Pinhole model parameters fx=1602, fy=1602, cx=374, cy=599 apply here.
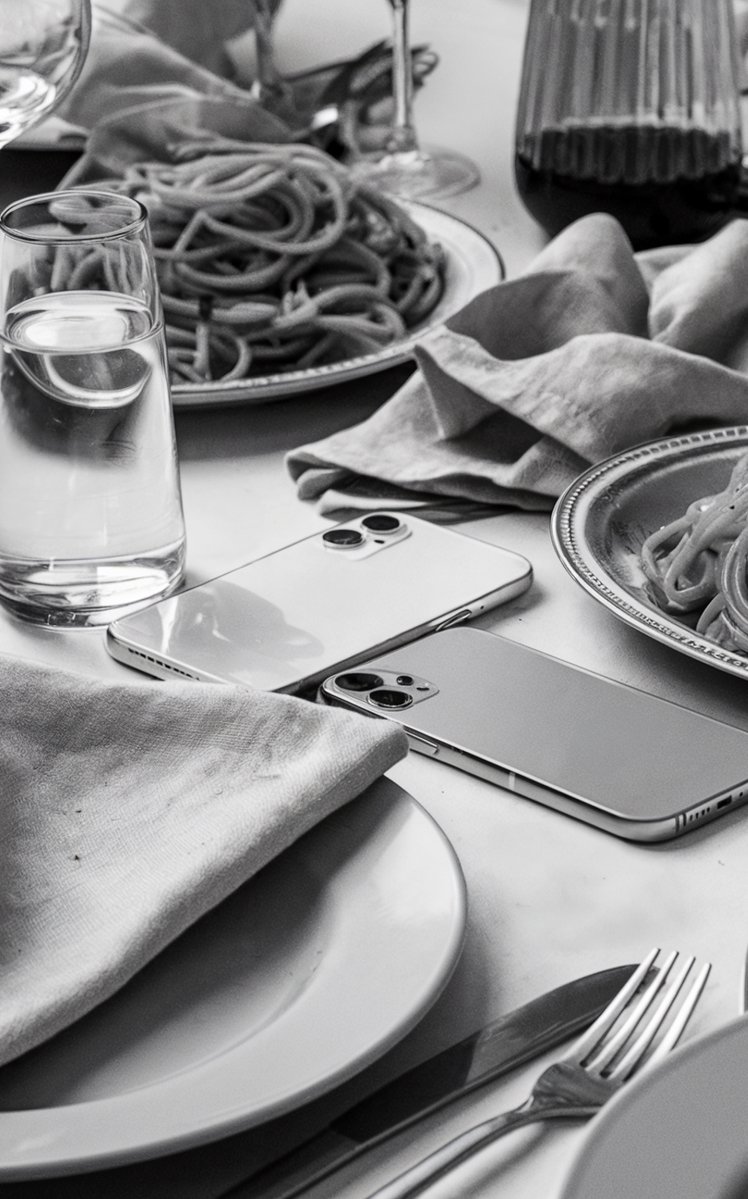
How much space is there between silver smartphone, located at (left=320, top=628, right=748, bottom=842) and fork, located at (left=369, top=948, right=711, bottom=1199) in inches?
4.1

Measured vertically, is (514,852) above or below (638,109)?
below

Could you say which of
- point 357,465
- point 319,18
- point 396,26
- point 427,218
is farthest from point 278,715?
point 319,18

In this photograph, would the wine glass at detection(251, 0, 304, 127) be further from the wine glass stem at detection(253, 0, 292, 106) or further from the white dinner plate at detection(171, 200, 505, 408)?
the white dinner plate at detection(171, 200, 505, 408)

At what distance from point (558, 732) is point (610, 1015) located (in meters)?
0.18

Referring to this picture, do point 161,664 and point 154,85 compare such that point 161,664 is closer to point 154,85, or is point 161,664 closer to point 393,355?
point 393,355

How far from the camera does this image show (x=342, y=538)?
850mm

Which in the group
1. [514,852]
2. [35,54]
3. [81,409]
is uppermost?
[35,54]

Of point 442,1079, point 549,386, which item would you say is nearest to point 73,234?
Answer: point 549,386

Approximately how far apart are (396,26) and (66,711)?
1.00 m

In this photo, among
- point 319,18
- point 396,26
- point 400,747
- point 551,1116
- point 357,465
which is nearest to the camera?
point 551,1116

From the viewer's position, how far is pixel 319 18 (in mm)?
2053

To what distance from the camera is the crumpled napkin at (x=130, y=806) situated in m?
0.51

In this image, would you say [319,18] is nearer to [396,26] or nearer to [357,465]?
[396,26]

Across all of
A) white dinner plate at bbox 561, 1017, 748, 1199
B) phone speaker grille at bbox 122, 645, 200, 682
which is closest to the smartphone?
phone speaker grille at bbox 122, 645, 200, 682
